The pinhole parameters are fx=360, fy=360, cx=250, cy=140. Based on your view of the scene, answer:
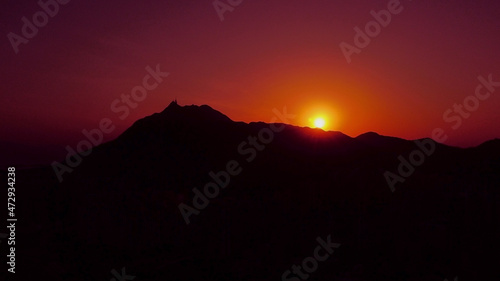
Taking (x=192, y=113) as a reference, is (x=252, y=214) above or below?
below

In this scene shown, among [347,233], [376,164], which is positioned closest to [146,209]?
[347,233]

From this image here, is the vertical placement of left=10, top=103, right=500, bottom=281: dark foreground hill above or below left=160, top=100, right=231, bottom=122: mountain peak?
below

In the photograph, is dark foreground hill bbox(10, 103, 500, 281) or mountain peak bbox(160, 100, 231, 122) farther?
mountain peak bbox(160, 100, 231, 122)

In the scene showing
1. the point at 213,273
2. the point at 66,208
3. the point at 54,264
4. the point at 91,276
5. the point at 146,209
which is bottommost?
the point at 213,273

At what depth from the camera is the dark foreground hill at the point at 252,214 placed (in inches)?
687

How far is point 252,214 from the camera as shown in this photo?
23.7 meters

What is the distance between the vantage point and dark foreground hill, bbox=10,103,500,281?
687 inches

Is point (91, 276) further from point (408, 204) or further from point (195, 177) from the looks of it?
point (408, 204)

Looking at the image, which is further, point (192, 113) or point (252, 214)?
point (192, 113)

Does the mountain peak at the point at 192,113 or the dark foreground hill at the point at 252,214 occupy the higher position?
the mountain peak at the point at 192,113

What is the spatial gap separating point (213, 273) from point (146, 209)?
9.31 m

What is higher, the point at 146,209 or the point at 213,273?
the point at 146,209

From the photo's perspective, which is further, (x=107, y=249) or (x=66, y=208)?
(x=66, y=208)

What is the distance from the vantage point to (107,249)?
771 inches
